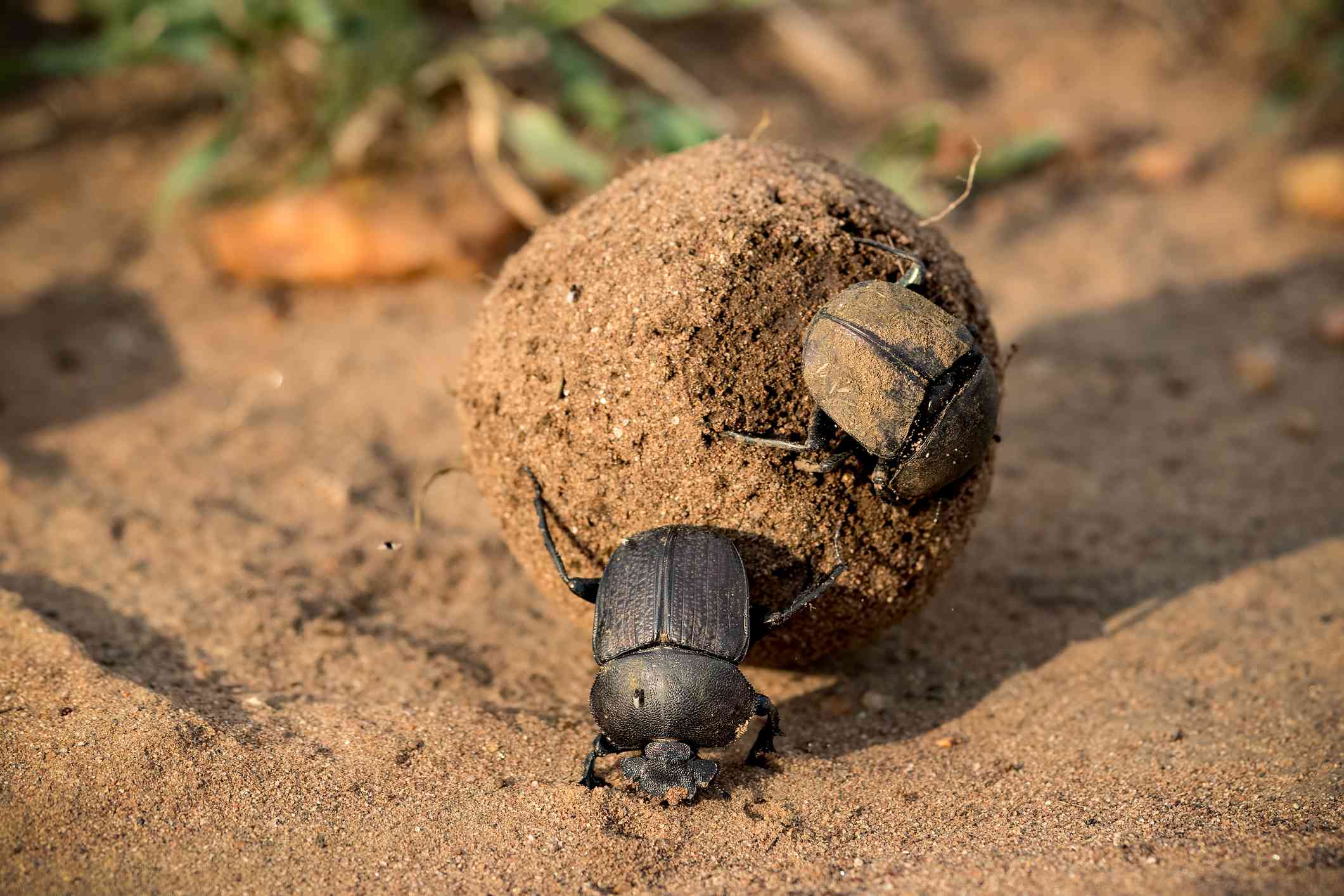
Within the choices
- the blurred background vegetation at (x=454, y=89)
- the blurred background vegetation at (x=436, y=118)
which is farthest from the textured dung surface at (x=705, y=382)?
the blurred background vegetation at (x=454, y=89)

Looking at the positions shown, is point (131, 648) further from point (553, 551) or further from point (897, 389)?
point (897, 389)

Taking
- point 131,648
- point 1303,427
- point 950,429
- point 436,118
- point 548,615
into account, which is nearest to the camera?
point 950,429

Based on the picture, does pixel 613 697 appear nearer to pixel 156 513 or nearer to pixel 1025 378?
pixel 156 513

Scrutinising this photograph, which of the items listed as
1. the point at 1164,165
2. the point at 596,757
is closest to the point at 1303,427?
the point at 1164,165

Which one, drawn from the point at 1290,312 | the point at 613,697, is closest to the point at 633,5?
the point at 1290,312

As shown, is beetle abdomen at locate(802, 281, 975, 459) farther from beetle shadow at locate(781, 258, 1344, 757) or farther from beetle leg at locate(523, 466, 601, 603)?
beetle shadow at locate(781, 258, 1344, 757)

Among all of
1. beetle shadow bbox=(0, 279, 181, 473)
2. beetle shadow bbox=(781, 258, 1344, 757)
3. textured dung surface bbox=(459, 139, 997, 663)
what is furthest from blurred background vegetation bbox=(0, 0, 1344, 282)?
textured dung surface bbox=(459, 139, 997, 663)
